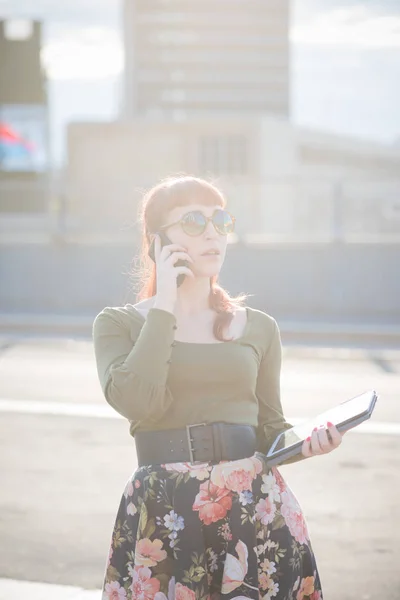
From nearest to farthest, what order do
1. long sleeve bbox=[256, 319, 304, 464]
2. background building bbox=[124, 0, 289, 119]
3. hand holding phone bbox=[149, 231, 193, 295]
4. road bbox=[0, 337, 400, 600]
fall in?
hand holding phone bbox=[149, 231, 193, 295] < long sleeve bbox=[256, 319, 304, 464] < road bbox=[0, 337, 400, 600] < background building bbox=[124, 0, 289, 119]

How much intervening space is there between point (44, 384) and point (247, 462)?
8.13 metres

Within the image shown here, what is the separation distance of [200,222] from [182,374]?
0.47 m

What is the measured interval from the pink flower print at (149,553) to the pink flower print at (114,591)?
161mm

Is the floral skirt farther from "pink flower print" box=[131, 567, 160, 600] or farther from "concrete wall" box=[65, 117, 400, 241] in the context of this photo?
"concrete wall" box=[65, 117, 400, 241]

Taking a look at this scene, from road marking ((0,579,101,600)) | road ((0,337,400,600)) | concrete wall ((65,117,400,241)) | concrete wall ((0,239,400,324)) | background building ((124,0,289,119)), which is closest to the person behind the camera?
road marking ((0,579,101,600))

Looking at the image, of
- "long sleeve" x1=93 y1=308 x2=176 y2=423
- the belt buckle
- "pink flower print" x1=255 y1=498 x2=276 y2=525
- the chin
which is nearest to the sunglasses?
the chin

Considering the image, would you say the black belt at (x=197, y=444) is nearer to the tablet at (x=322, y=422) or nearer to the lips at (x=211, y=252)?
the tablet at (x=322, y=422)

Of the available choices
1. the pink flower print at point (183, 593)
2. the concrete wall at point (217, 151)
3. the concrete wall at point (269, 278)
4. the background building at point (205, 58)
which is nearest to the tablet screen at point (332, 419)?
the pink flower print at point (183, 593)

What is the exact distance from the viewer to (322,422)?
10.9ft

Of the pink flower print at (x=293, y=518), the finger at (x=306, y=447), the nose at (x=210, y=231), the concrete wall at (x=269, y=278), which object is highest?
the nose at (x=210, y=231)

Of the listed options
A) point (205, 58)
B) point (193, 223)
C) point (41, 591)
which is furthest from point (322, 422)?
point (205, 58)

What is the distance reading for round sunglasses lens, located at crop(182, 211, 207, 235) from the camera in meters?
3.30

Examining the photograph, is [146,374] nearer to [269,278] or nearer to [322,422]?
[322,422]

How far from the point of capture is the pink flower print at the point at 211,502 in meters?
3.17
